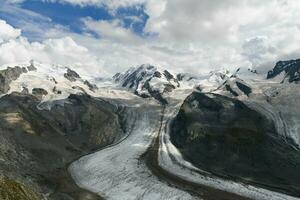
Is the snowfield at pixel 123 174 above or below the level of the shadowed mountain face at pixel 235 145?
below

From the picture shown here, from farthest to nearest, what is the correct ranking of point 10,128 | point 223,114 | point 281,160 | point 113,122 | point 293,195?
1. point 113,122
2. point 223,114
3. point 10,128
4. point 281,160
5. point 293,195

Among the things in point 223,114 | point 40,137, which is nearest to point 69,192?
point 40,137

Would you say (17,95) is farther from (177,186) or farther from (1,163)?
(177,186)

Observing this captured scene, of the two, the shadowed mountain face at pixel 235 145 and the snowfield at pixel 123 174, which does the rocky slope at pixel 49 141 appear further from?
the shadowed mountain face at pixel 235 145

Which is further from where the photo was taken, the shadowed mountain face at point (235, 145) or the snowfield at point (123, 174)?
the shadowed mountain face at point (235, 145)

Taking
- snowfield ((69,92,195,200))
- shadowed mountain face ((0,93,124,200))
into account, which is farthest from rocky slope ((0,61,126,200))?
snowfield ((69,92,195,200))

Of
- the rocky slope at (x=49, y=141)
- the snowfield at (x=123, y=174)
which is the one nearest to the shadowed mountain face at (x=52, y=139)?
the rocky slope at (x=49, y=141)
